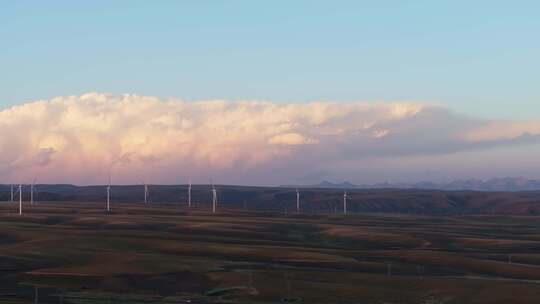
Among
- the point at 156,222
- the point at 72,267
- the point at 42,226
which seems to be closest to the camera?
the point at 72,267

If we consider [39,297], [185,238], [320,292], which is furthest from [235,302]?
[185,238]

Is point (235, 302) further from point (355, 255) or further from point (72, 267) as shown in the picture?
point (355, 255)

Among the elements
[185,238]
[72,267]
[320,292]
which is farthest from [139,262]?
[185,238]

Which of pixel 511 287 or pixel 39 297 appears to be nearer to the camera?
pixel 39 297

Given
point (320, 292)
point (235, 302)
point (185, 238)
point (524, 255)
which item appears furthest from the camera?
point (185, 238)

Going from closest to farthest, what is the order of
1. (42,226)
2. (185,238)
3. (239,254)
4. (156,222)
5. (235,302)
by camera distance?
1. (235,302)
2. (239,254)
3. (185,238)
4. (42,226)
5. (156,222)

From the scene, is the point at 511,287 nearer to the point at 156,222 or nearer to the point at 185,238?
the point at 185,238

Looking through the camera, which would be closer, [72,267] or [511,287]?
[511,287]
